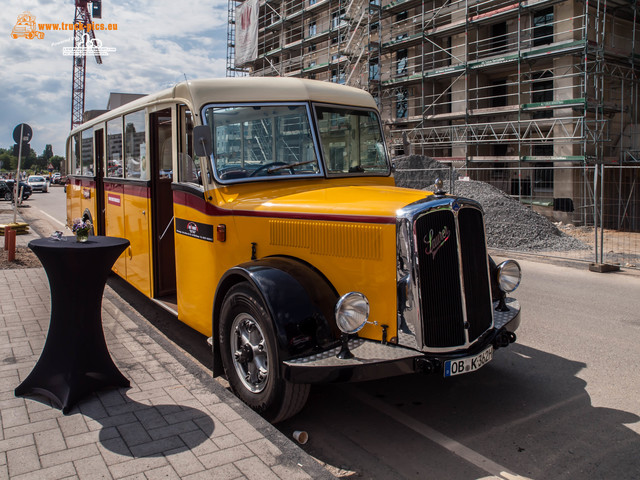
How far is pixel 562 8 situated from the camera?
22.8 m

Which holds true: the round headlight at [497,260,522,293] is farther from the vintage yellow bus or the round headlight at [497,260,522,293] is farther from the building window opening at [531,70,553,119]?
the building window opening at [531,70,553,119]

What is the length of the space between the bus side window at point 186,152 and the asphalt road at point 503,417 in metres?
1.87

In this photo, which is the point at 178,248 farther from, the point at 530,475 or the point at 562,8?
the point at 562,8

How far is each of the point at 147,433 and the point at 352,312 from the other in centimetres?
156

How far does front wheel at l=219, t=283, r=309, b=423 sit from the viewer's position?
3.96 metres

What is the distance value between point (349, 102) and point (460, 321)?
9.19ft

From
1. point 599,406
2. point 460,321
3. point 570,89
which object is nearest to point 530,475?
point 460,321

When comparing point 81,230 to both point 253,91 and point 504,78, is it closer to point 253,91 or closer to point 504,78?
point 253,91

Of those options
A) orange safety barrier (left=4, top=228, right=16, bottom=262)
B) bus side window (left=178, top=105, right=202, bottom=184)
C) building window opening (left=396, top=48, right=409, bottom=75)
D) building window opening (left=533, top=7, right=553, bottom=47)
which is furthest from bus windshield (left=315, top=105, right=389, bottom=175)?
building window opening (left=396, top=48, right=409, bottom=75)

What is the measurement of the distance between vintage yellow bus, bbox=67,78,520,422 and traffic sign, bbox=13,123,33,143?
24.6 feet

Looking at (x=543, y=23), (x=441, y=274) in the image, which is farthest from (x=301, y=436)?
(x=543, y=23)

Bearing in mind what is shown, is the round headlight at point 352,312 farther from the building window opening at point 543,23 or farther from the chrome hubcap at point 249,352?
the building window opening at point 543,23

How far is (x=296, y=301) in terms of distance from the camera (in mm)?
3947

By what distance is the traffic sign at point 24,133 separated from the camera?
12609mm
